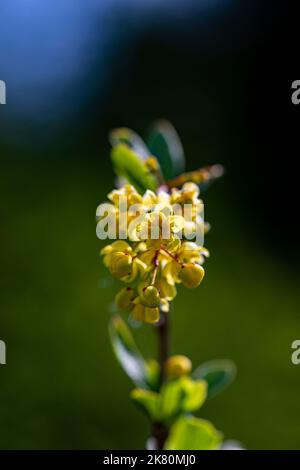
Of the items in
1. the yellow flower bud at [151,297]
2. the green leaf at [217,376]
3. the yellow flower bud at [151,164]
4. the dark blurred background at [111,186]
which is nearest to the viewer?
the yellow flower bud at [151,297]

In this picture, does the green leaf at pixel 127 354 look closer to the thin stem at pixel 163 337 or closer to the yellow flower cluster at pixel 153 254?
the thin stem at pixel 163 337

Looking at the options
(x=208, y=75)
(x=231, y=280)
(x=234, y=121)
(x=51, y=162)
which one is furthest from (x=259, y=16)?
(x=231, y=280)

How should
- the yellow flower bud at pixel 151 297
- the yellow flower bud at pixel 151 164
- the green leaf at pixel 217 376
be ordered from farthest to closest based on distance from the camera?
the green leaf at pixel 217 376, the yellow flower bud at pixel 151 164, the yellow flower bud at pixel 151 297

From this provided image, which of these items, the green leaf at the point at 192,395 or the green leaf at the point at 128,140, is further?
the green leaf at the point at 128,140

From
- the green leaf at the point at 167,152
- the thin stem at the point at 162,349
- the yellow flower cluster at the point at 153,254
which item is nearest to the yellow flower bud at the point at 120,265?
the yellow flower cluster at the point at 153,254

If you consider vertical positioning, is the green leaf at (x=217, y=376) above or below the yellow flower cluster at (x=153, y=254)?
below

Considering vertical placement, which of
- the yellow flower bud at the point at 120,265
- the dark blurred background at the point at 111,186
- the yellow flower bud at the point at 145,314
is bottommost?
the yellow flower bud at the point at 145,314

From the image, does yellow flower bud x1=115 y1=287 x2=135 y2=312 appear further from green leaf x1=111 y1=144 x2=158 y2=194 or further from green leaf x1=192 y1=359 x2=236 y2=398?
green leaf x1=192 y1=359 x2=236 y2=398

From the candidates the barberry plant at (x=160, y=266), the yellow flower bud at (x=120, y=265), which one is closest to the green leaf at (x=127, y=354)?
the barberry plant at (x=160, y=266)
